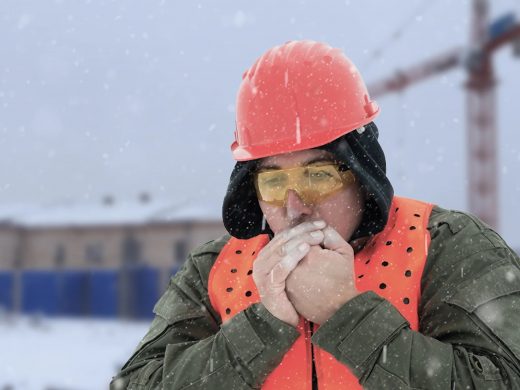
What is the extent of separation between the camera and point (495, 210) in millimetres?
41750

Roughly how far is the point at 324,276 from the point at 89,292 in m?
27.8

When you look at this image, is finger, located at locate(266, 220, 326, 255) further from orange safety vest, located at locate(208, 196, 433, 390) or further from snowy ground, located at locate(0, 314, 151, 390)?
snowy ground, located at locate(0, 314, 151, 390)

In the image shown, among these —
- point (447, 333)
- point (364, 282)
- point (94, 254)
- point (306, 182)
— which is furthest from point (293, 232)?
point (94, 254)

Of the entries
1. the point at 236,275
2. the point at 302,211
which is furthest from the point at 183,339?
the point at 302,211

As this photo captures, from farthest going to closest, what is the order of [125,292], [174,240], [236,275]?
[174,240] → [125,292] → [236,275]

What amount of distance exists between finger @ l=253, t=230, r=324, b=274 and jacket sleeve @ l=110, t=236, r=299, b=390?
12cm

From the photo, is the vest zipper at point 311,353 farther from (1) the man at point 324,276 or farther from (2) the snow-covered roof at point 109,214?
(2) the snow-covered roof at point 109,214

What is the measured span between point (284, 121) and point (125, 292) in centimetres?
2662

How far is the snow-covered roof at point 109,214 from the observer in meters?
34.8

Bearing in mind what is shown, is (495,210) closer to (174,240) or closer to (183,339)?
(174,240)

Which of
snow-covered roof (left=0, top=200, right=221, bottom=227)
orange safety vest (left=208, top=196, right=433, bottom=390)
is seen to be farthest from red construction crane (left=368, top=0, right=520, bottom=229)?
orange safety vest (left=208, top=196, right=433, bottom=390)

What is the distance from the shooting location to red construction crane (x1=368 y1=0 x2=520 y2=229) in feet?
138

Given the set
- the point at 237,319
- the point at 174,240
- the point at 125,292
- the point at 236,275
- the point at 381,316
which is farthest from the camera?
the point at 174,240

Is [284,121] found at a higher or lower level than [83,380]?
higher
